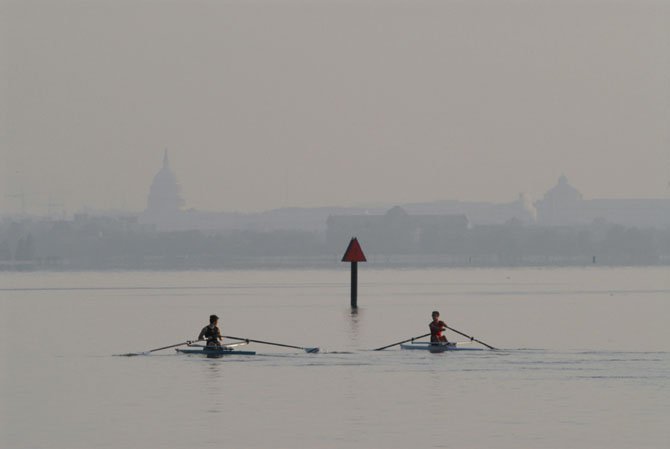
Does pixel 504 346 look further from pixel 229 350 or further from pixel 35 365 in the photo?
pixel 35 365

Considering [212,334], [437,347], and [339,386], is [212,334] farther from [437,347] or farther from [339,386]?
[339,386]

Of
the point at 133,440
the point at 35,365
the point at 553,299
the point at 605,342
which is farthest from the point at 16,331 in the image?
the point at 553,299

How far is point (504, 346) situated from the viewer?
61.5 metres

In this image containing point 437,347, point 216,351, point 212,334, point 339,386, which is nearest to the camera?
point 339,386

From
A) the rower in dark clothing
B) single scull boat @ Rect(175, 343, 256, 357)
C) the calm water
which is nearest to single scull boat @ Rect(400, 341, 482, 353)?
the calm water

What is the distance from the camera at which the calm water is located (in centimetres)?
3325

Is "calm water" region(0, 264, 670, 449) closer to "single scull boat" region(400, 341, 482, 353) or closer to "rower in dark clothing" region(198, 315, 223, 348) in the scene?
"single scull boat" region(400, 341, 482, 353)

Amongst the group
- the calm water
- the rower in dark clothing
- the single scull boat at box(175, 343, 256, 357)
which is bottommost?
the calm water

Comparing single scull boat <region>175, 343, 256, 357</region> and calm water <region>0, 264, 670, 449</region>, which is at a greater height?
single scull boat <region>175, 343, 256, 357</region>

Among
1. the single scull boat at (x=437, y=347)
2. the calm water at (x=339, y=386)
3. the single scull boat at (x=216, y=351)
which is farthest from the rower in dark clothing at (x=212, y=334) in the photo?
the single scull boat at (x=437, y=347)

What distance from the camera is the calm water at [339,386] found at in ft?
109

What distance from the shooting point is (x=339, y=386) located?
44094 mm

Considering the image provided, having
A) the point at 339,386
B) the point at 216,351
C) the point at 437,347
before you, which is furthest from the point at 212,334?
the point at 339,386

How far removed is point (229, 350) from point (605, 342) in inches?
692
